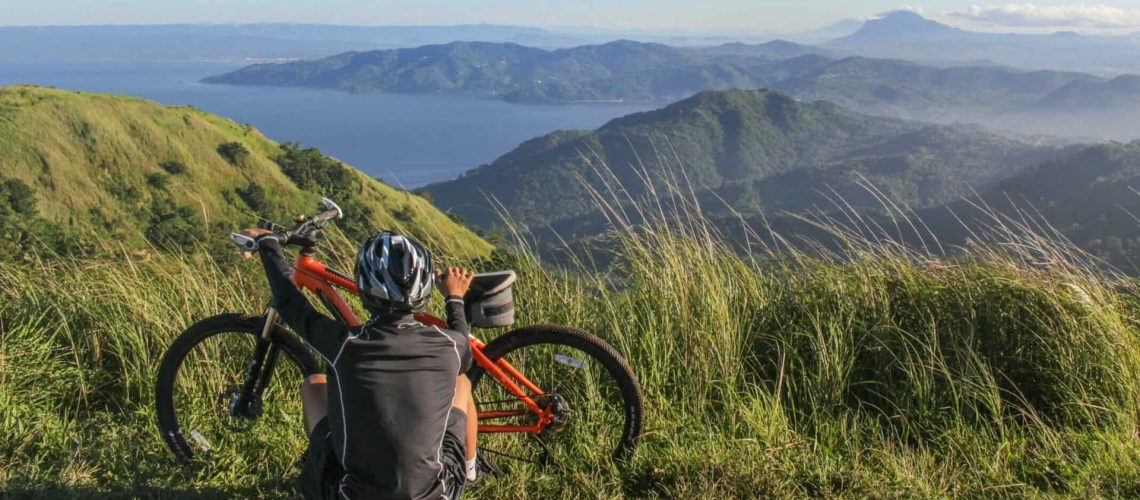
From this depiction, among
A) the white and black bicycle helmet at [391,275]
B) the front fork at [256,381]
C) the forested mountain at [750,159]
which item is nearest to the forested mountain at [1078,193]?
the forested mountain at [750,159]

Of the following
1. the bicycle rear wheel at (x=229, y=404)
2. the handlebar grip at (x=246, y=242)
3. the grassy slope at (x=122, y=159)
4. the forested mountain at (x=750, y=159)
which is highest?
the handlebar grip at (x=246, y=242)

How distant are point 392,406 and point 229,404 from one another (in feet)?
5.29

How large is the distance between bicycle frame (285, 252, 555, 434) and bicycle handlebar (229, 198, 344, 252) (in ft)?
0.23

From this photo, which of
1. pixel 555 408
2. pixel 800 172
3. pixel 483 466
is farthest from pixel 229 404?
pixel 800 172

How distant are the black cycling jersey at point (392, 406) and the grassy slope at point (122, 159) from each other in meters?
47.2

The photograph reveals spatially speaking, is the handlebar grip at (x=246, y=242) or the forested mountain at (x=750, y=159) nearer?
the handlebar grip at (x=246, y=242)

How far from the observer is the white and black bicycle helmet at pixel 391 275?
2307 millimetres

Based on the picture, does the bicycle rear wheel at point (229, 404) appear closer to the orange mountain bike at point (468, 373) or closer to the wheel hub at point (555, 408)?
the orange mountain bike at point (468, 373)

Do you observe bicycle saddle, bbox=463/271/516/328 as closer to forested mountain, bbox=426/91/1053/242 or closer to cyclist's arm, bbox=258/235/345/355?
cyclist's arm, bbox=258/235/345/355

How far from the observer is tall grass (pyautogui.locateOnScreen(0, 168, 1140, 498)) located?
3021 mm

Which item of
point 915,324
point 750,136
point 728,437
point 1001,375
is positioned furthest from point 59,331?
point 750,136

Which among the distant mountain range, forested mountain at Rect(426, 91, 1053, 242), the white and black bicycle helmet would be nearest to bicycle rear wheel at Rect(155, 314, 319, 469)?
the white and black bicycle helmet

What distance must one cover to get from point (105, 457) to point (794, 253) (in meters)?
3.63

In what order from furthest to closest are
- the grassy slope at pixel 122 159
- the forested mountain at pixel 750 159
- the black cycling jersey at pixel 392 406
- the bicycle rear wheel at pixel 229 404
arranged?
the forested mountain at pixel 750 159
the grassy slope at pixel 122 159
the bicycle rear wheel at pixel 229 404
the black cycling jersey at pixel 392 406
